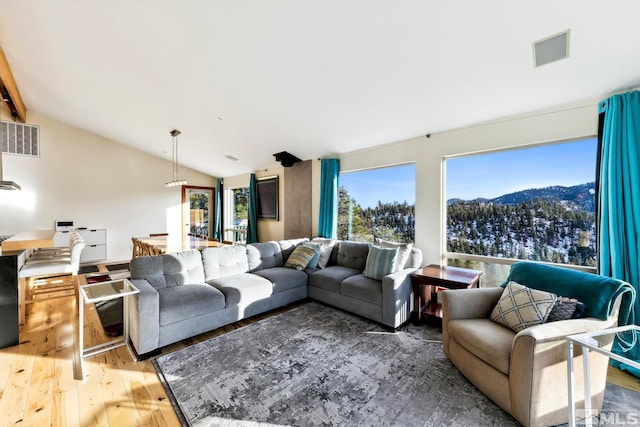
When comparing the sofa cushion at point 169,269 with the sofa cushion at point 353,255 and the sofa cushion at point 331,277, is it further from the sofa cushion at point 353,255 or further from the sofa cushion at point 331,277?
the sofa cushion at point 353,255

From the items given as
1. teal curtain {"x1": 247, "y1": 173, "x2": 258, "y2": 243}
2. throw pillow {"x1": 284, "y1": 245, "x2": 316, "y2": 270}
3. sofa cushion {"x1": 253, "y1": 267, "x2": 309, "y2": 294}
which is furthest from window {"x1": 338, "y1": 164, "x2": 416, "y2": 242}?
teal curtain {"x1": 247, "y1": 173, "x2": 258, "y2": 243}

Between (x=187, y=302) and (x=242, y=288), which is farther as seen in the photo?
(x=242, y=288)

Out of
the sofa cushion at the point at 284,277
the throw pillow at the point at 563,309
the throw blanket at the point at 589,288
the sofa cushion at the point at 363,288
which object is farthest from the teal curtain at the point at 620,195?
the sofa cushion at the point at 284,277

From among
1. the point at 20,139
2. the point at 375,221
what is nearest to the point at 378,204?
the point at 375,221

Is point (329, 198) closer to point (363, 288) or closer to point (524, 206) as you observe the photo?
point (363, 288)

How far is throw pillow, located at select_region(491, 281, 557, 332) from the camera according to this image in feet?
6.10

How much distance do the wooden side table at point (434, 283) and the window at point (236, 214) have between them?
5.22m

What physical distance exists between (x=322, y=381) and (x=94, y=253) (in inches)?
253

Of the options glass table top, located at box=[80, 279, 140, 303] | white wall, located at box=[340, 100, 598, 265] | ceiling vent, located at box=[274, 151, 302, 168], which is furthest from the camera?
ceiling vent, located at box=[274, 151, 302, 168]

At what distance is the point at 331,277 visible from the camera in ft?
11.2

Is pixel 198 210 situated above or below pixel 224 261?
above

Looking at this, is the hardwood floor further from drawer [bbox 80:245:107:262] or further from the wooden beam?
drawer [bbox 80:245:107:262]

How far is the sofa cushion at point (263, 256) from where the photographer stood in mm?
3703

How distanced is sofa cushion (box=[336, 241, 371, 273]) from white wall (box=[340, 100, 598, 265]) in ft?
2.50
